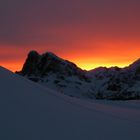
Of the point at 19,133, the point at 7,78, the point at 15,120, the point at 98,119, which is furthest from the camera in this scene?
the point at 7,78

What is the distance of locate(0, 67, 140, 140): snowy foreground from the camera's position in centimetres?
829

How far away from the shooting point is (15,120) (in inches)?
338

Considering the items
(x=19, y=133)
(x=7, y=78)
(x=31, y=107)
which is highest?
(x=7, y=78)

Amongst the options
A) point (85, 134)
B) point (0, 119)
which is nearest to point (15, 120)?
point (0, 119)

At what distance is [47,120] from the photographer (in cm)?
922

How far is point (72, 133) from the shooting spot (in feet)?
28.8

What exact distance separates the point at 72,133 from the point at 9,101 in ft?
6.00

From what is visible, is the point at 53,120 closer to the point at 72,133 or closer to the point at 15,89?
the point at 72,133

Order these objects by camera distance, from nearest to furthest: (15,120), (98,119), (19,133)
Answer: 1. (19,133)
2. (15,120)
3. (98,119)

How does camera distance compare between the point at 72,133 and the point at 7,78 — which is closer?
the point at 72,133

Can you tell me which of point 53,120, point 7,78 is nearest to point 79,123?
point 53,120

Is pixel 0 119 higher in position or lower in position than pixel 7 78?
lower

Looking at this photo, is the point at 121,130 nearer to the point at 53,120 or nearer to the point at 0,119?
the point at 53,120

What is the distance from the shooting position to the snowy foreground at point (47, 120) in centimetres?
829
